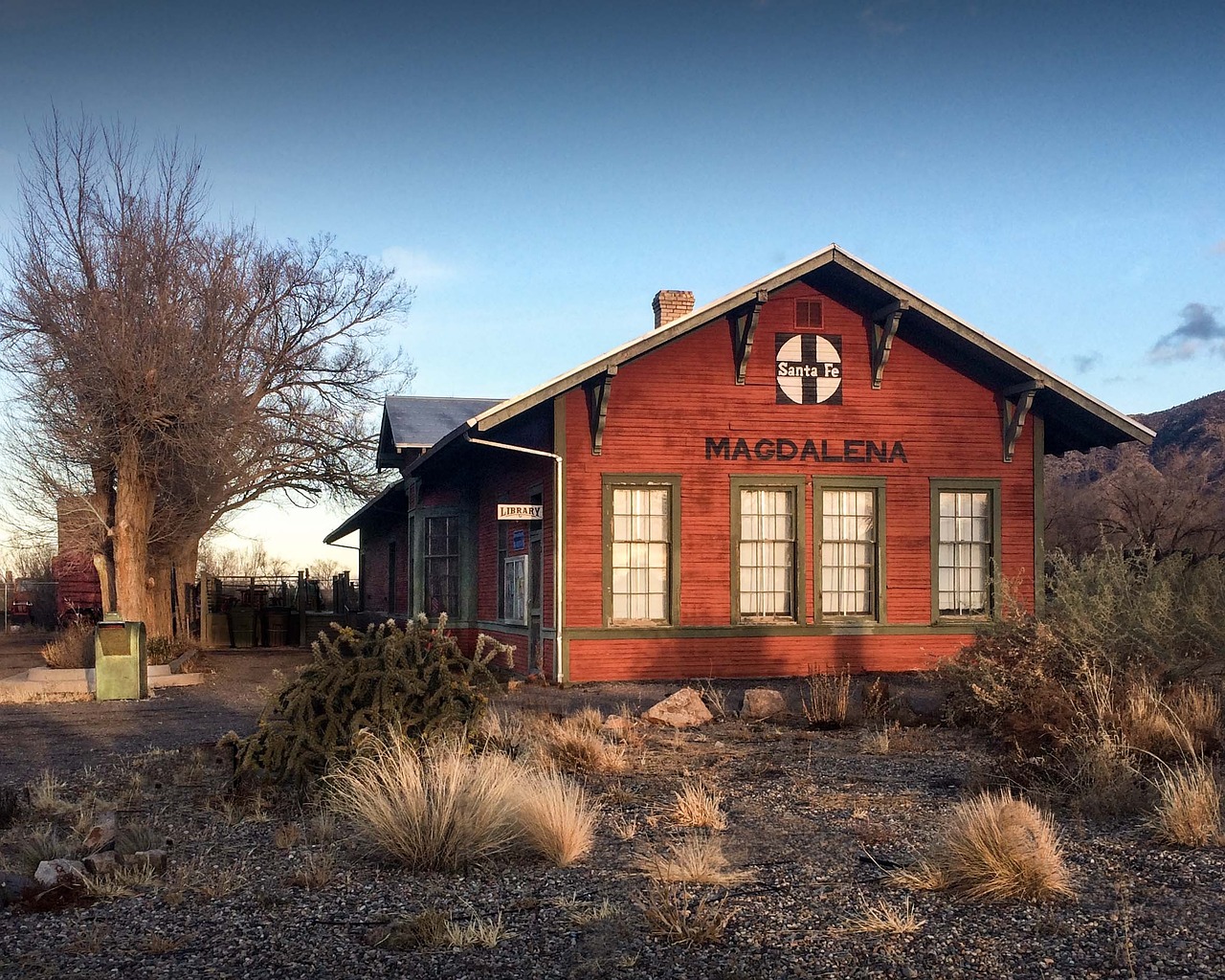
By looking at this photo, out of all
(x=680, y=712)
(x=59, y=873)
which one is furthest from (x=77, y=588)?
(x=59, y=873)

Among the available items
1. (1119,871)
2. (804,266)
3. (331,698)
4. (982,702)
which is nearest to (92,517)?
(804,266)

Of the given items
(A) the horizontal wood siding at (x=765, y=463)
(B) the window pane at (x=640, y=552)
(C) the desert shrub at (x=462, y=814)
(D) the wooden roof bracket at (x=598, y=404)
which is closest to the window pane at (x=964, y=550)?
(A) the horizontal wood siding at (x=765, y=463)

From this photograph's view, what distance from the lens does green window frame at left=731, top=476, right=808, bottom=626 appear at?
687 inches

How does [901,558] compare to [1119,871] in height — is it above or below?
above

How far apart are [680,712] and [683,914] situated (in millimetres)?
7105

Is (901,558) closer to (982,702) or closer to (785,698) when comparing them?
(785,698)

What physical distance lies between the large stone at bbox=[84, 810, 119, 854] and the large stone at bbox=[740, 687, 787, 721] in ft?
23.1

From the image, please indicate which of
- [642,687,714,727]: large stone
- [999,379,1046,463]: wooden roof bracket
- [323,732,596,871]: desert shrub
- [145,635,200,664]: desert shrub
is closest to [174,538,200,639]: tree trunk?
[145,635,200,664]: desert shrub

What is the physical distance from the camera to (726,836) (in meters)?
7.37

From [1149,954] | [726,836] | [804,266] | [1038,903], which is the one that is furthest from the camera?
[804,266]

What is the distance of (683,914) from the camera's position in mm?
5547

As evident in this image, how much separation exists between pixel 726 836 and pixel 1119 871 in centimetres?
216

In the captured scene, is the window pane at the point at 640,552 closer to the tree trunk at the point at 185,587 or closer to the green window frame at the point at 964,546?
the green window frame at the point at 964,546

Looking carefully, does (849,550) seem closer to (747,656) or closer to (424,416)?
(747,656)
